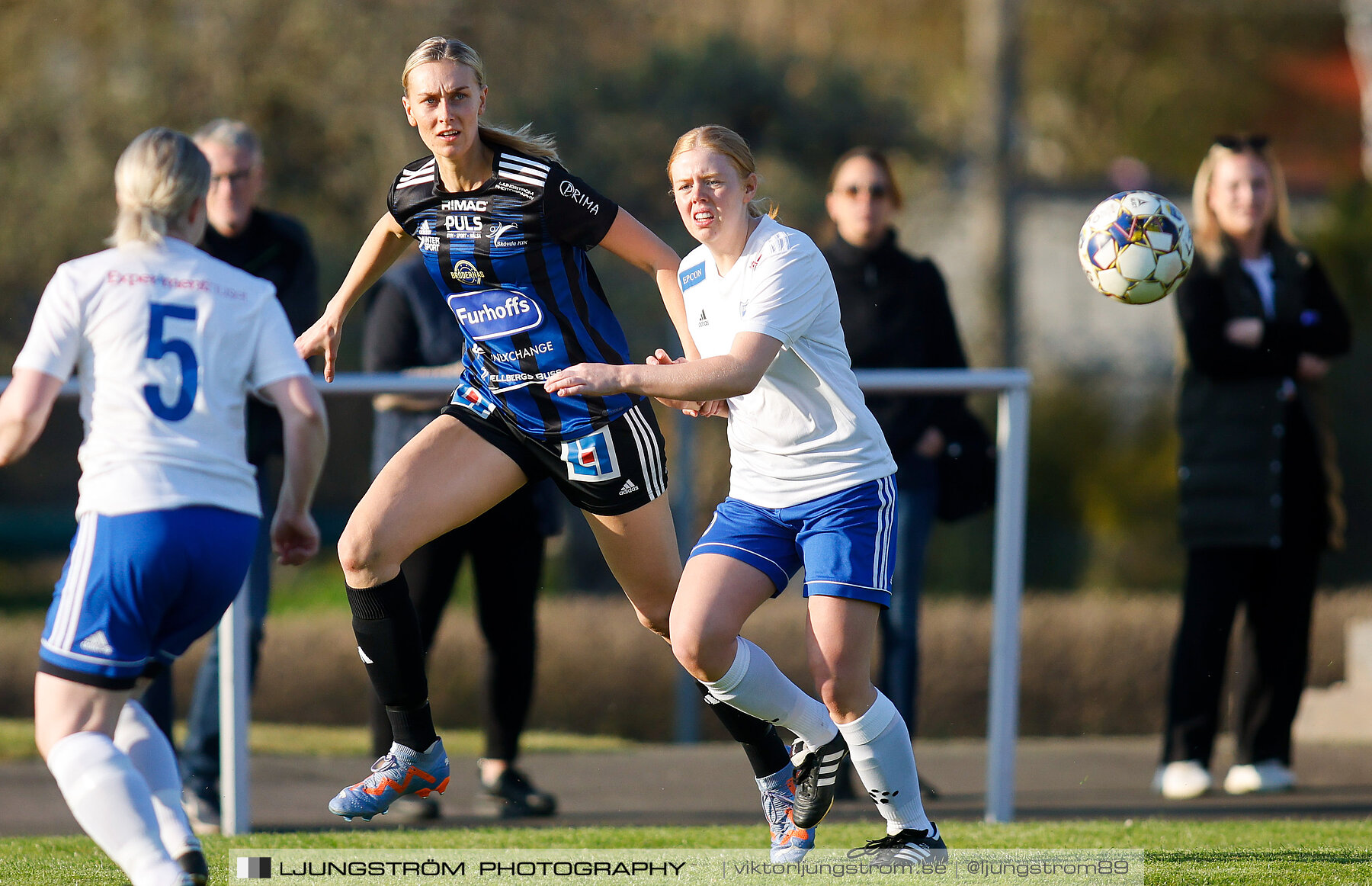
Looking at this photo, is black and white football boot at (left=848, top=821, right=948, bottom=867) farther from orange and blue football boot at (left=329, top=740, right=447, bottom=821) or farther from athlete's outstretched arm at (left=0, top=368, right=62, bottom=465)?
athlete's outstretched arm at (left=0, top=368, right=62, bottom=465)

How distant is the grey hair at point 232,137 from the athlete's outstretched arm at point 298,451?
2.26 metres

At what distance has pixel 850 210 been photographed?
5.82 m

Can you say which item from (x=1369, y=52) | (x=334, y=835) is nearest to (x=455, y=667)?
(x=334, y=835)

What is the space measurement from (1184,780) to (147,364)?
4364 millimetres

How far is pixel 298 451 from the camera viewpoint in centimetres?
331

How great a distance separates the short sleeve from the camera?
4129mm

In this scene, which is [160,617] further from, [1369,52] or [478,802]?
[1369,52]

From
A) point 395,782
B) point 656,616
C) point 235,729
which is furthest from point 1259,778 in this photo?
point 235,729

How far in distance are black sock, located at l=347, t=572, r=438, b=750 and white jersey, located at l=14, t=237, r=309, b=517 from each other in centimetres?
89

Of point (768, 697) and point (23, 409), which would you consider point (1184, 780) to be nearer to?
point (768, 697)

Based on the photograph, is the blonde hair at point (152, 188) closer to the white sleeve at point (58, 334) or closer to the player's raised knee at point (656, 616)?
the white sleeve at point (58, 334)

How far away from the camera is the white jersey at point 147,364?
320cm

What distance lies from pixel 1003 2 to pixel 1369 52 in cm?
1146

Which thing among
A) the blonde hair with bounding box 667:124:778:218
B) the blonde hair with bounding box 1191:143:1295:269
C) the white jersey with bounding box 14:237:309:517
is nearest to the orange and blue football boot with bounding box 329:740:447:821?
the white jersey with bounding box 14:237:309:517
